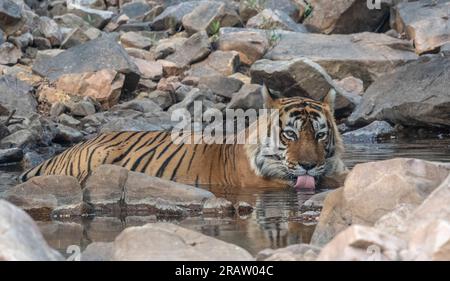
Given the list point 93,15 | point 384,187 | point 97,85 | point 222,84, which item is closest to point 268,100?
point 384,187

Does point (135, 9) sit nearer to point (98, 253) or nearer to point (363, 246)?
point (98, 253)

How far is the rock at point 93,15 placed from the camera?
1678cm

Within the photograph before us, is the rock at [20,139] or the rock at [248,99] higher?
the rock at [248,99]

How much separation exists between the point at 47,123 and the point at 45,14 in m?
6.39

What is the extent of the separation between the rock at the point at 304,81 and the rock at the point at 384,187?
7.44 meters

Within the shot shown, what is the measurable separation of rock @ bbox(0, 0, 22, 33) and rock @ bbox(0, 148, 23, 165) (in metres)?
4.60

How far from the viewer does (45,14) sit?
56.8 feet

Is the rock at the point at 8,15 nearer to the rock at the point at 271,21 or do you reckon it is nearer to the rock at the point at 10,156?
the rock at the point at 271,21

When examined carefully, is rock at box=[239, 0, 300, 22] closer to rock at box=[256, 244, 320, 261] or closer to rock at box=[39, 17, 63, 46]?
rock at box=[39, 17, 63, 46]

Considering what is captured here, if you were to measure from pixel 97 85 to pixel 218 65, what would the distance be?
224cm

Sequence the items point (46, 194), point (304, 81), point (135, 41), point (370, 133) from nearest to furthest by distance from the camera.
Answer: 1. point (46, 194)
2. point (370, 133)
3. point (304, 81)
4. point (135, 41)

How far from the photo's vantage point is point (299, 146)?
7.50 metres

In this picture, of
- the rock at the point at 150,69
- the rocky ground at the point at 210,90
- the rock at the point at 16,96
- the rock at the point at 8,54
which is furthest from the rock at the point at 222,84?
the rock at the point at 8,54

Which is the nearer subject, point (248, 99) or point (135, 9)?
point (248, 99)
